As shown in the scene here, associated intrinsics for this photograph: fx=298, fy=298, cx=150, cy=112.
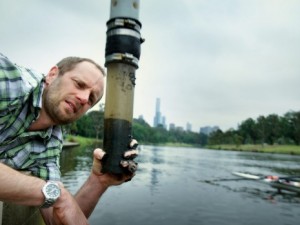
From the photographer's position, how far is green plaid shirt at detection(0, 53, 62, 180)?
2602 mm

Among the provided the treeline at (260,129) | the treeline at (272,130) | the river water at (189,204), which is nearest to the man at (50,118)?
the river water at (189,204)

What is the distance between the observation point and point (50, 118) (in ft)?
10.1

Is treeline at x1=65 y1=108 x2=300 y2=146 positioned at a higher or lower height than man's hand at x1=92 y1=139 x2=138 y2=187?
higher

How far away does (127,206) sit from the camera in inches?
680

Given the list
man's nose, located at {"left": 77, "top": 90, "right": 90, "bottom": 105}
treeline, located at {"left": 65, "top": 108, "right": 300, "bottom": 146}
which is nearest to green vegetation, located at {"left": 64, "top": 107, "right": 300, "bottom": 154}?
treeline, located at {"left": 65, "top": 108, "right": 300, "bottom": 146}

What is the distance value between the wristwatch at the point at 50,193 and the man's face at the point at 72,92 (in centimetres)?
85

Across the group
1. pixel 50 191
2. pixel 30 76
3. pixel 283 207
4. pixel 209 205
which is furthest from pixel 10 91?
pixel 283 207

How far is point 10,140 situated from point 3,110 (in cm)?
46

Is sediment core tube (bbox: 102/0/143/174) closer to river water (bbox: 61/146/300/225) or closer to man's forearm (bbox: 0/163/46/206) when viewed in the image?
man's forearm (bbox: 0/163/46/206)

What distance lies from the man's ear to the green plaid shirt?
9cm

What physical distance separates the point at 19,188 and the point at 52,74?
4.65ft

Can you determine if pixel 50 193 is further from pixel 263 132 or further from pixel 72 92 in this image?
pixel 263 132

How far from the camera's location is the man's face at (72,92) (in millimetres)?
3016

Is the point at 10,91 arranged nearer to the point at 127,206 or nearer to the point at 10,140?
the point at 10,140
